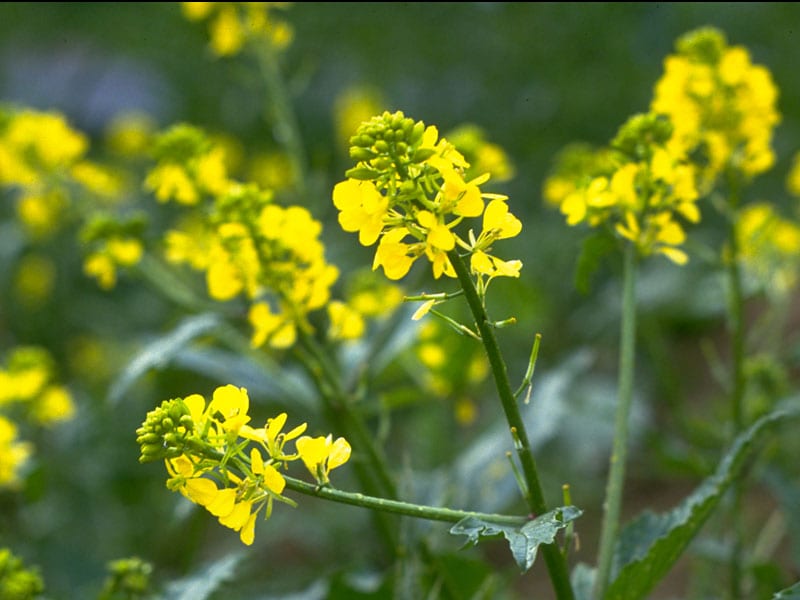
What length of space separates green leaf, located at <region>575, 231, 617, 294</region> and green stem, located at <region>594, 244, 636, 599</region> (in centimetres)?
4

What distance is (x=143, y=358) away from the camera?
72.1 inches

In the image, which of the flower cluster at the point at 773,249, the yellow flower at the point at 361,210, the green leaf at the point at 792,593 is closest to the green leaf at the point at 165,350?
the yellow flower at the point at 361,210

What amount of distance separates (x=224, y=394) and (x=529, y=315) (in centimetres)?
176

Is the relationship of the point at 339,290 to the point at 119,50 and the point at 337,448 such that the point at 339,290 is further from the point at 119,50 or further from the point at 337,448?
the point at 337,448

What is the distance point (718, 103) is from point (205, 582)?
123 centimetres

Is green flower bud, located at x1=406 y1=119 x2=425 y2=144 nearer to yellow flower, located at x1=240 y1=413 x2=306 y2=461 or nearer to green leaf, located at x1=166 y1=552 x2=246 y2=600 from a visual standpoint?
yellow flower, located at x1=240 y1=413 x2=306 y2=461

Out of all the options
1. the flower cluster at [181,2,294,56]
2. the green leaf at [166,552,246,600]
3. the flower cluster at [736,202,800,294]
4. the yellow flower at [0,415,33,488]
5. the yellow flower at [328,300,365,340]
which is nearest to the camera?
the green leaf at [166,552,246,600]

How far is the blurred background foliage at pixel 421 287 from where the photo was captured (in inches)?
93.7

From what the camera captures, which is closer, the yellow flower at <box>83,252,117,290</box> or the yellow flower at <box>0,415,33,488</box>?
the yellow flower at <box>0,415,33,488</box>

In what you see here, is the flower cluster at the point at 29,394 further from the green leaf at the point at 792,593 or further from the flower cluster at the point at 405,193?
the green leaf at the point at 792,593

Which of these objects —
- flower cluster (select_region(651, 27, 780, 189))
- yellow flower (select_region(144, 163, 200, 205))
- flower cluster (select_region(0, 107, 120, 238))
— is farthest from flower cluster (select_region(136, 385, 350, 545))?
flower cluster (select_region(0, 107, 120, 238))

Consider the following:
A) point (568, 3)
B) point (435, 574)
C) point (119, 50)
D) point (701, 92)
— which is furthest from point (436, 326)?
point (119, 50)

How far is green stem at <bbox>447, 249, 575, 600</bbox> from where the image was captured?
3.57 feet

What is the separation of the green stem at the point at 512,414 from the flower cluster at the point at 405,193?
0.03m
